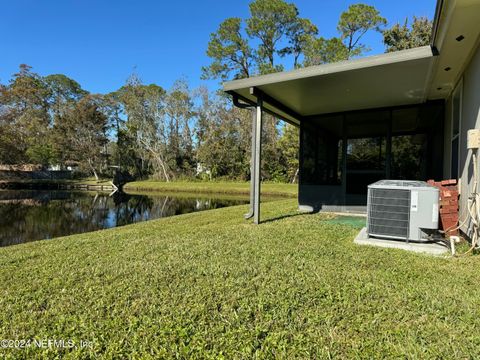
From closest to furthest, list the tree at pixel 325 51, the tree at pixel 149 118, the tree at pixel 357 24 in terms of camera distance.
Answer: the tree at pixel 357 24
the tree at pixel 325 51
the tree at pixel 149 118

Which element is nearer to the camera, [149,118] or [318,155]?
[318,155]

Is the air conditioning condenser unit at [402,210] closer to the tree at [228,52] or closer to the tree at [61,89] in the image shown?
the tree at [228,52]

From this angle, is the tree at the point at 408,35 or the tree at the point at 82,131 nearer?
the tree at the point at 408,35

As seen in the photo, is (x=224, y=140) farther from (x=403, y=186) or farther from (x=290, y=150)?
(x=403, y=186)

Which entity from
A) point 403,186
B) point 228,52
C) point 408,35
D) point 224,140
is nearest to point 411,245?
point 403,186

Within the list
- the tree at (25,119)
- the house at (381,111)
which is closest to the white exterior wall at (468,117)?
the house at (381,111)

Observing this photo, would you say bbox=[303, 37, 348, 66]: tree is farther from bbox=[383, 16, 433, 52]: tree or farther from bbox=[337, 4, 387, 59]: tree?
bbox=[383, 16, 433, 52]: tree

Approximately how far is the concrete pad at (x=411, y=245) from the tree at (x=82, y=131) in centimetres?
2841

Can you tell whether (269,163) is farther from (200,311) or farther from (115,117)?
(200,311)

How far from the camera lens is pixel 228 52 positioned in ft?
75.2

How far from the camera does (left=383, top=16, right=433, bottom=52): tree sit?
16367 mm

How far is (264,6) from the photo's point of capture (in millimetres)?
21266

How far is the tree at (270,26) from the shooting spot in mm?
21250

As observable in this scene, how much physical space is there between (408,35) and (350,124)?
44.2 ft
